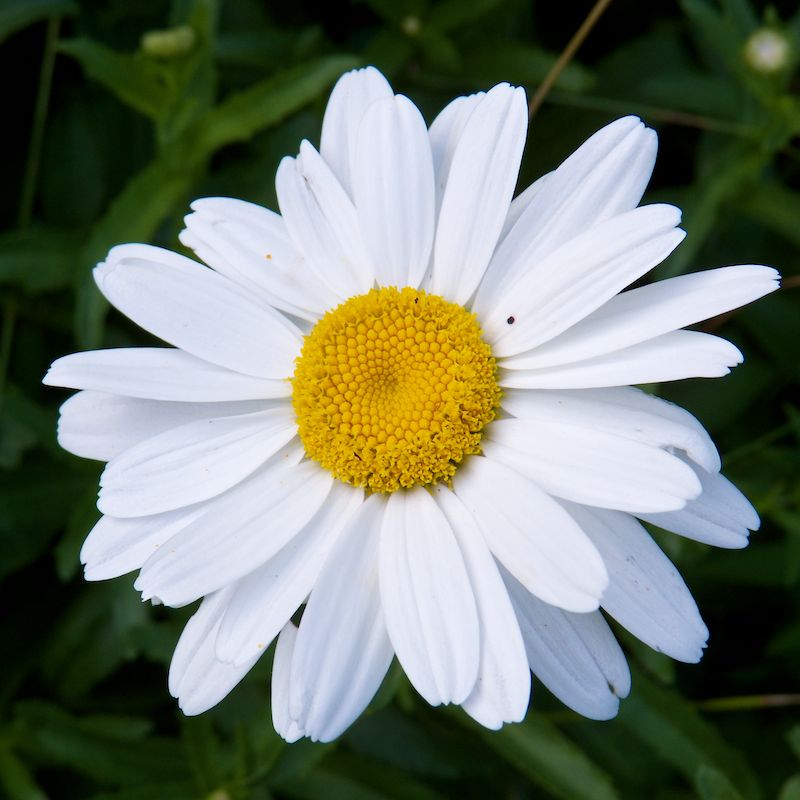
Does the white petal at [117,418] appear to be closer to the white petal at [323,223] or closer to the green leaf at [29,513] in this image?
the white petal at [323,223]

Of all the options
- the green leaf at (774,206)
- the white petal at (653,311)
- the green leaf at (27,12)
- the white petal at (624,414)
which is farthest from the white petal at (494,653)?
the green leaf at (27,12)

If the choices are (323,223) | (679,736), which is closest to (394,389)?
(323,223)

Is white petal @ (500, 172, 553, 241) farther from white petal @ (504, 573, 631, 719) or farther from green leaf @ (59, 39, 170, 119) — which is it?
green leaf @ (59, 39, 170, 119)

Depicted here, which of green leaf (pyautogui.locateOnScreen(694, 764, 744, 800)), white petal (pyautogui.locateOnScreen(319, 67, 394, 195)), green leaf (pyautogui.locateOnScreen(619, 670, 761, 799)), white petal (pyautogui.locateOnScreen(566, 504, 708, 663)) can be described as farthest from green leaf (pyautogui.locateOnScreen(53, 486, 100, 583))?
green leaf (pyautogui.locateOnScreen(694, 764, 744, 800))

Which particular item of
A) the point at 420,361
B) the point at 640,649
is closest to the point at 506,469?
the point at 420,361

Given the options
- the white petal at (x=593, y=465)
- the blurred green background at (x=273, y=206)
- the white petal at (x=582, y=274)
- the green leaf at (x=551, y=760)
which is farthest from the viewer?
the blurred green background at (x=273, y=206)

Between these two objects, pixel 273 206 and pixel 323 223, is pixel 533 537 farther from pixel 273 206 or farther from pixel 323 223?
pixel 273 206
